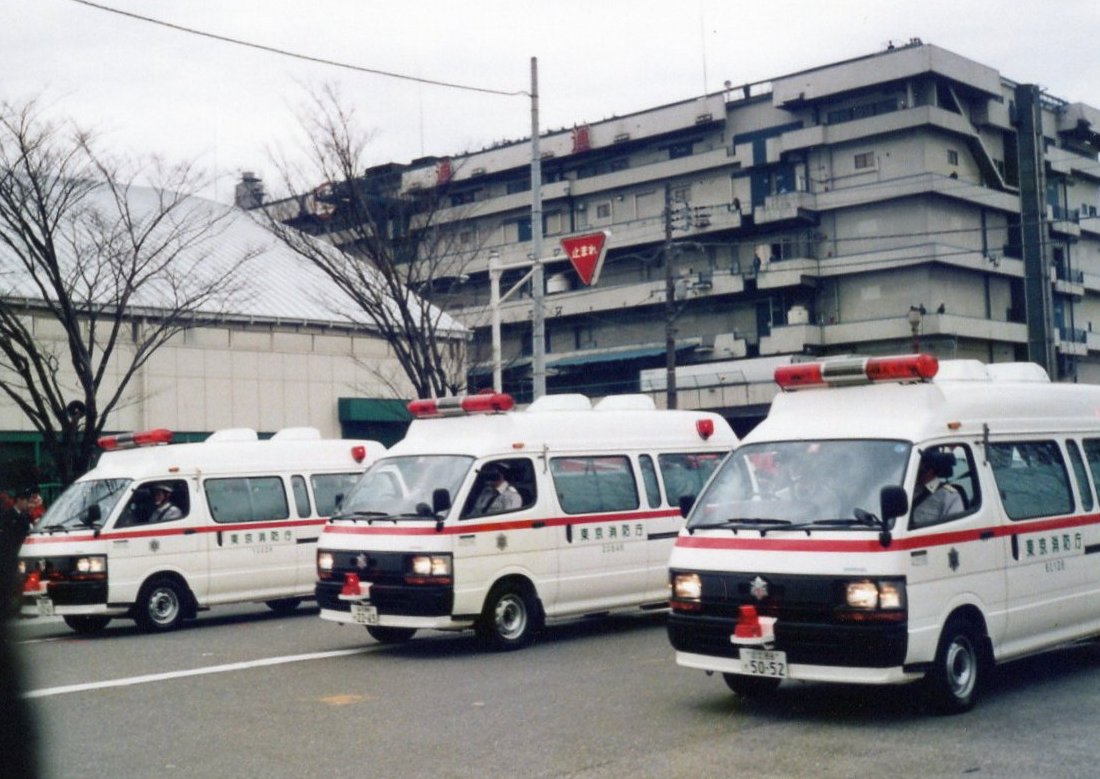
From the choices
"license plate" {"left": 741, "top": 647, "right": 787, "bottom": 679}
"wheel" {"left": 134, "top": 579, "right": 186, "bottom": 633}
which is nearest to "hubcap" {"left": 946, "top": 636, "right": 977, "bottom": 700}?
"license plate" {"left": 741, "top": 647, "right": 787, "bottom": 679}

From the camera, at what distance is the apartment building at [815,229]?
2048 inches

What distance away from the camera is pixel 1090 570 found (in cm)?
1048

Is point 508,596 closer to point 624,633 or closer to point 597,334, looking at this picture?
point 624,633

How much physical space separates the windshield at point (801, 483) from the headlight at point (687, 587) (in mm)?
451

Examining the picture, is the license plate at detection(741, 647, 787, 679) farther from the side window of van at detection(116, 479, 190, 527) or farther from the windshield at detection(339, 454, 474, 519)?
the side window of van at detection(116, 479, 190, 527)

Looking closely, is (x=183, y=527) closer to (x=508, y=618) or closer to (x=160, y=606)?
(x=160, y=606)

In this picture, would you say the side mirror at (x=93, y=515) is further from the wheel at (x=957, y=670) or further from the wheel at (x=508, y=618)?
the wheel at (x=957, y=670)

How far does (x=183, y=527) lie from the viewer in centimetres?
1664

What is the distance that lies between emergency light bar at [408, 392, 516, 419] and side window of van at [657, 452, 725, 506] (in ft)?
7.45

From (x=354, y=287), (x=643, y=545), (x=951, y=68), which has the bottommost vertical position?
(x=643, y=545)

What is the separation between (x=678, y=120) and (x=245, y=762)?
53234mm

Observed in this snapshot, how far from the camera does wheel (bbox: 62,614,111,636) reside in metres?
16.5

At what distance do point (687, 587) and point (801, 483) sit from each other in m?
1.12

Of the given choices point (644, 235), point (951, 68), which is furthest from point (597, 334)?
point (951, 68)
